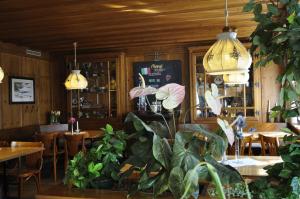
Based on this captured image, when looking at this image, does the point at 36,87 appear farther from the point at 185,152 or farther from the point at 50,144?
the point at 185,152

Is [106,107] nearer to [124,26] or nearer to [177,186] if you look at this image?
[124,26]

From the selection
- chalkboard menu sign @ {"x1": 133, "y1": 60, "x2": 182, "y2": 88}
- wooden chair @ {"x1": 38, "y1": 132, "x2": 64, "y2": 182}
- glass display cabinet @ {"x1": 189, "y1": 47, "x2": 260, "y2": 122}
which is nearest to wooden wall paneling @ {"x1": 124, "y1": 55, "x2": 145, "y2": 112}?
chalkboard menu sign @ {"x1": 133, "y1": 60, "x2": 182, "y2": 88}

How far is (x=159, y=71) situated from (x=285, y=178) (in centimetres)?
611

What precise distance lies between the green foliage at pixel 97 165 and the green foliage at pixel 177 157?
0.43m

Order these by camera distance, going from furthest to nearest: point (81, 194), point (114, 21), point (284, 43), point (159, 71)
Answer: point (159, 71) → point (114, 21) → point (81, 194) → point (284, 43)

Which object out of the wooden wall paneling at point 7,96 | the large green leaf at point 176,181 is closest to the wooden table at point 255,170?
the large green leaf at point 176,181

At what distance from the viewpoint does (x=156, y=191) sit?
1164 mm

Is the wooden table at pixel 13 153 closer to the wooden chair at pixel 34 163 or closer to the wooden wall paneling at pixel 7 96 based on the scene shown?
the wooden chair at pixel 34 163

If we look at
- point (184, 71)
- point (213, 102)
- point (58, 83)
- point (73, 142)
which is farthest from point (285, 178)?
point (58, 83)

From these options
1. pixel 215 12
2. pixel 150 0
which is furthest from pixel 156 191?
pixel 215 12

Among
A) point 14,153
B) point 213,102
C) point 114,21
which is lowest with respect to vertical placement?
point 14,153

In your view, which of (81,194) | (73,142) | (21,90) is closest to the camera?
(81,194)

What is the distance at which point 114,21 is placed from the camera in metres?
4.88

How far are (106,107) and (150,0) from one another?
398 centimetres
